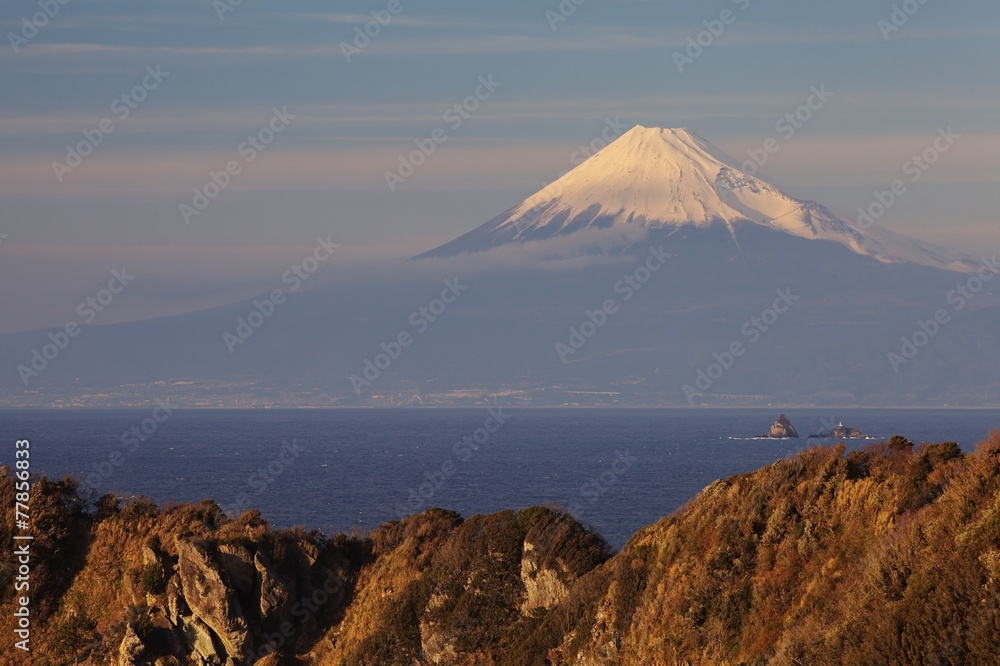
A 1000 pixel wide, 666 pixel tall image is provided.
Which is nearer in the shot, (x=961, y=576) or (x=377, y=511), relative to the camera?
(x=961, y=576)

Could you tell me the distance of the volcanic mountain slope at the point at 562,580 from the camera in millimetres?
21922

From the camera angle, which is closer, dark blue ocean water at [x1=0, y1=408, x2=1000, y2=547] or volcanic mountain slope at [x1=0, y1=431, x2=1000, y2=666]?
volcanic mountain slope at [x1=0, y1=431, x2=1000, y2=666]

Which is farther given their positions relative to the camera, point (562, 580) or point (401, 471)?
point (401, 471)

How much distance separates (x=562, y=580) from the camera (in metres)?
29.4

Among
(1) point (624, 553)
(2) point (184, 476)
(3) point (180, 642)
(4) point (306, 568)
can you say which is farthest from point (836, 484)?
(2) point (184, 476)

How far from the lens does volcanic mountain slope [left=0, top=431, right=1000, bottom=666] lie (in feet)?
71.9

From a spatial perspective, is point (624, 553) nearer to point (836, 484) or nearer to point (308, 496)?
point (836, 484)

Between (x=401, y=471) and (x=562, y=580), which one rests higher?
(x=401, y=471)

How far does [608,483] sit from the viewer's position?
339 feet

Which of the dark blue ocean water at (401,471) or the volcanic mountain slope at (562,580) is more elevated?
the dark blue ocean water at (401,471)

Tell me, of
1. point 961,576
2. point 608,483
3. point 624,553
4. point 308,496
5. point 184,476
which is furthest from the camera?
point 184,476

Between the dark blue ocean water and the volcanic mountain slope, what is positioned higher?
the dark blue ocean water

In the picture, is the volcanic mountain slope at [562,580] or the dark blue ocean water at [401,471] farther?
the dark blue ocean water at [401,471]

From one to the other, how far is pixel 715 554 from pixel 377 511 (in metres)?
57.0
